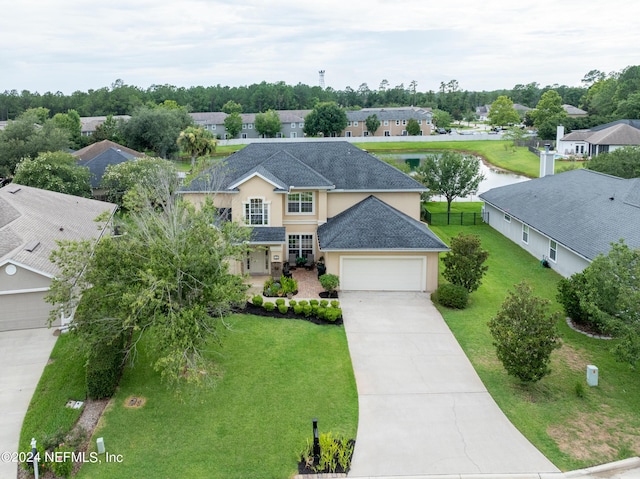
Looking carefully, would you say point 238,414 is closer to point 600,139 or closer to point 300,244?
point 300,244

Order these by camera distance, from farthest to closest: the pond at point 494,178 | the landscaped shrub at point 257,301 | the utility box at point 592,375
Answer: the pond at point 494,178
the landscaped shrub at point 257,301
the utility box at point 592,375

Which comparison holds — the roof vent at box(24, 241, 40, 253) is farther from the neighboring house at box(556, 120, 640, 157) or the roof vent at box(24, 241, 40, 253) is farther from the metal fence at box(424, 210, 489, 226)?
the neighboring house at box(556, 120, 640, 157)

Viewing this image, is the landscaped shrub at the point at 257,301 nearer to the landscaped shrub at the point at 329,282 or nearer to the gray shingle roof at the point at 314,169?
the landscaped shrub at the point at 329,282

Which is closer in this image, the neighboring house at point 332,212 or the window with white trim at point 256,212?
the neighboring house at point 332,212

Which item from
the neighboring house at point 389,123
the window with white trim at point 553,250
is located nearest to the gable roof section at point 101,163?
the window with white trim at point 553,250

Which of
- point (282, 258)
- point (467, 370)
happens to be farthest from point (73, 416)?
point (282, 258)

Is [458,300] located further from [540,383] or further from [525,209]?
[525,209]

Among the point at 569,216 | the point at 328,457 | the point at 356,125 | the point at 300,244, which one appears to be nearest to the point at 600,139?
the point at 356,125
